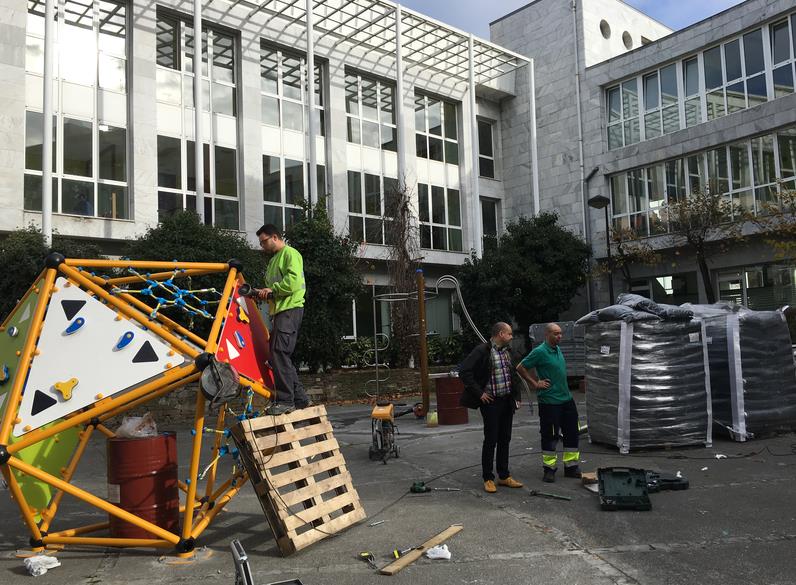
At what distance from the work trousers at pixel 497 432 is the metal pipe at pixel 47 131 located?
13798 millimetres

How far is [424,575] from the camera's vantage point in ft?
15.5

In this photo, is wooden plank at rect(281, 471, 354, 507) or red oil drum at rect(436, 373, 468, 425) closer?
wooden plank at rect(281, 471, 354, 507)

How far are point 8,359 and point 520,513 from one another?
15.1ft

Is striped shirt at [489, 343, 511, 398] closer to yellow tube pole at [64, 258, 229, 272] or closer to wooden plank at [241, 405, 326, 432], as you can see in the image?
wooden plank at [241, 405, 326, 432]

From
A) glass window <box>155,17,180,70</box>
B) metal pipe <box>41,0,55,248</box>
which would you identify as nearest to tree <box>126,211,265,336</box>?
metal pipe <box>41,0,55,248</box>

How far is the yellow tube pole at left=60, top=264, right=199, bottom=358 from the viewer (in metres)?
5.45

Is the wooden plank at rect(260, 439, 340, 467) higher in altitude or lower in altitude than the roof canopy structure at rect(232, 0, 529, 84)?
lower

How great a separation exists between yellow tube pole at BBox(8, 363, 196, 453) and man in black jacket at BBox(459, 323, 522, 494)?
3096 mm

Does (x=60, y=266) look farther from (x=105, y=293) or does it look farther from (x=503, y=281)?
(x=503, y=281)

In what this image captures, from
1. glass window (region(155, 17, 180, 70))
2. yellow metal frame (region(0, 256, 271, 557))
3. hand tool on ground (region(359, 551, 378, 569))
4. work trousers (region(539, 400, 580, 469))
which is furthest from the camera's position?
glass window (region(155, 17, 180, 70))

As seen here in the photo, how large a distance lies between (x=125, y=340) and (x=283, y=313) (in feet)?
4.88

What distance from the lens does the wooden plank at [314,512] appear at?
5277 millimetres

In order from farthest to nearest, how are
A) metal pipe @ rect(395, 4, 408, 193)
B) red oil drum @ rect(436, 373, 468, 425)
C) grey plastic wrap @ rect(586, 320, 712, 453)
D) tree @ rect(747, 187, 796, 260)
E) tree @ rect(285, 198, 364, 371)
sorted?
metal pipe @ rect(395, 4, 408, 193) → tree @ rect(747, 187, 796, 260) → tree @ rect(285, 198, 364, 371) → red oil drum @ rect(436, 373, 468, 425) → grey plastic wrap @ rect(586, 320, 712, 453)

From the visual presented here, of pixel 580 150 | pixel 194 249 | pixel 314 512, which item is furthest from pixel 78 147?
pixel 580 150
